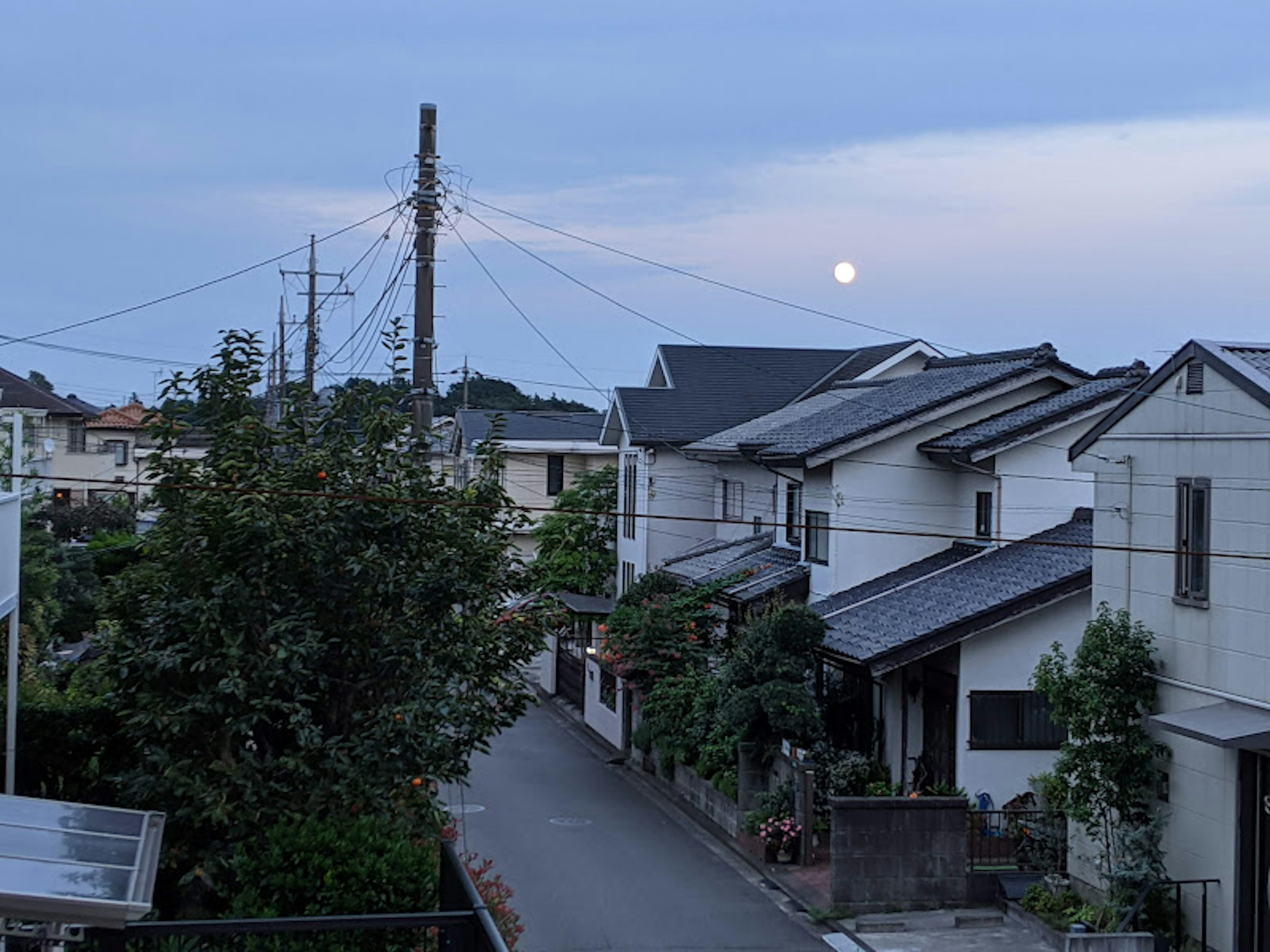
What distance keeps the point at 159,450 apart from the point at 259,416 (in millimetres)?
1003

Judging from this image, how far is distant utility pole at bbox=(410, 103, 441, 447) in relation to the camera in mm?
15781

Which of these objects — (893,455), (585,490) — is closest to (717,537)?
(585,490)

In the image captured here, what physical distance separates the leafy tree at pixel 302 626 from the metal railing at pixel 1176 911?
7.23 meters

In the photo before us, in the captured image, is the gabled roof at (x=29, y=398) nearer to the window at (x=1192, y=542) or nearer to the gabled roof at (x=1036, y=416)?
the gabled roof at (x=1036, y=416)

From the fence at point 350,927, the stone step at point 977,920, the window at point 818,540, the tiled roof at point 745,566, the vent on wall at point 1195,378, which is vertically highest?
the vent on wall at point 1195,378

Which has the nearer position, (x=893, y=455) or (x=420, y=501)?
(x=420, y=501)

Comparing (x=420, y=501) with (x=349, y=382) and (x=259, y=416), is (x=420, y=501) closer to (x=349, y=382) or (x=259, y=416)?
(x=259, y=416)

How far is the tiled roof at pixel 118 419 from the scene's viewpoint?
66812 millimetres

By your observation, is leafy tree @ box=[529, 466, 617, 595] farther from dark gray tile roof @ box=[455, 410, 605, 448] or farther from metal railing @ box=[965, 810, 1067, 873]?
metal railing @ box=[965, 810, 1067, 873]

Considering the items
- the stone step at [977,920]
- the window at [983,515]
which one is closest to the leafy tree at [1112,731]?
the stone step at [977,920]

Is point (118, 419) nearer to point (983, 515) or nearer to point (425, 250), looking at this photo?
point (983, 515)

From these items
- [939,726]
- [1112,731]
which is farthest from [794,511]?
[1112,731]

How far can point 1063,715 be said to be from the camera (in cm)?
1655

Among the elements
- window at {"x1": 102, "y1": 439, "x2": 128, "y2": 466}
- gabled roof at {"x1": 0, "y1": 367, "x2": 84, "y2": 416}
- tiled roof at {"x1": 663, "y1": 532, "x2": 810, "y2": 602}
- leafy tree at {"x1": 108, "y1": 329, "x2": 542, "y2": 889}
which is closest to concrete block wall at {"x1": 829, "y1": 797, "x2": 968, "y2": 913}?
leafy tree at {"x1": 108, "y1": 329, "x2": 542, "y2": 889}
